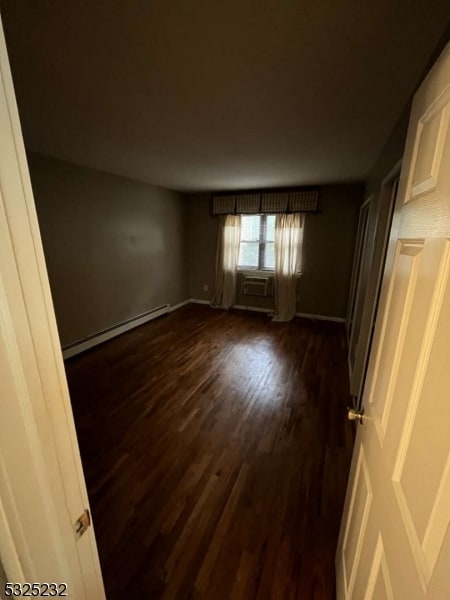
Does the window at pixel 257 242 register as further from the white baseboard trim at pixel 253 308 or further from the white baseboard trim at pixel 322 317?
the white baseboard trim at pixel 322 317

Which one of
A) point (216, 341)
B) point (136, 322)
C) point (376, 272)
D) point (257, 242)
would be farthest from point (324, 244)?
point (136, 322)

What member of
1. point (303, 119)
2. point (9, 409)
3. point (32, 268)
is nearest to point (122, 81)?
point (303, 119)

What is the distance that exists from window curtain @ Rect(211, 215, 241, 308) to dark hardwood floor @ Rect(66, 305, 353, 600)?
6.58 ft

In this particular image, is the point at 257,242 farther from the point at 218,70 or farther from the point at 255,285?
the point at 218,70

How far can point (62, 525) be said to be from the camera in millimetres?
574

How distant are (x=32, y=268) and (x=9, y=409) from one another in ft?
0.81

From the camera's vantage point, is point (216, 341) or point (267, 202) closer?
point (216, 341)

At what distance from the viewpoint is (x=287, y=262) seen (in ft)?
15.0

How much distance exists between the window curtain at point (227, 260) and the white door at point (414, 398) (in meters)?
4.14

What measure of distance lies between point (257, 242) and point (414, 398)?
4.52 m

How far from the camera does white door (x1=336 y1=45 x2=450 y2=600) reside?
45cm

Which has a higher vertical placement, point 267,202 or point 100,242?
point 267,202

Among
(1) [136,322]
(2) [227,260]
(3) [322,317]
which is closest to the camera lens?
(1) [136,322]

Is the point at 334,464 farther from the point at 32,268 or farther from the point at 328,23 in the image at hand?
the point at 328,23
